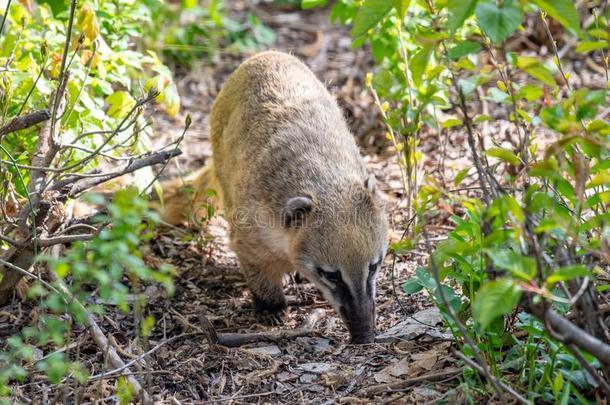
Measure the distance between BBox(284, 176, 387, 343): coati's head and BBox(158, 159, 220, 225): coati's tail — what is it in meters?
1.61

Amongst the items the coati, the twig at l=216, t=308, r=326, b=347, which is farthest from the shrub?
the twig at l=216, t=308, r=326, b=347

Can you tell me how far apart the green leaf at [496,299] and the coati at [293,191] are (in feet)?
6.47

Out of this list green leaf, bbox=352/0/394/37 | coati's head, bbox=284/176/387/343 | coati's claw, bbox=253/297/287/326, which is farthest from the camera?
coati's claw, bbox=253/297/287/326

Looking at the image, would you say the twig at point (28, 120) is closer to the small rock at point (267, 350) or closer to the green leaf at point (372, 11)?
the green leaf at point (372, 11)

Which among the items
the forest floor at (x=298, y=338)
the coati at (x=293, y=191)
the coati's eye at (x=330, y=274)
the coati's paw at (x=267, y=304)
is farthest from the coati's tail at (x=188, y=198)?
the coati's eye at (x=330, y=274)

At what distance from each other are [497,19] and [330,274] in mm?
2464

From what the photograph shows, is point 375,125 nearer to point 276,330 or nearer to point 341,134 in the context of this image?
point 341,134

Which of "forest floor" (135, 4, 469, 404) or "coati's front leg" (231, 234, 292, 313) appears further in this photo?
"coati's front leg" (231, 234, 292, 313)

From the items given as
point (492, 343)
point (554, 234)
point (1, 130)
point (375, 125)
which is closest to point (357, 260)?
point (492, 343)

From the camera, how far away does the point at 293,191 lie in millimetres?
5773

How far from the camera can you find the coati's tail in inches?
280

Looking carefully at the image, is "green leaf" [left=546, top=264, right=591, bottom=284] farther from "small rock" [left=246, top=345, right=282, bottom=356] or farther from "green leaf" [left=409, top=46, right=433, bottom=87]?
"small rock" [left=246, top=345, right=282, bottom=356]

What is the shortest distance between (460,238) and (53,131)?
2364 mm

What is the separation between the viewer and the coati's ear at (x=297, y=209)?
18.0 ft
